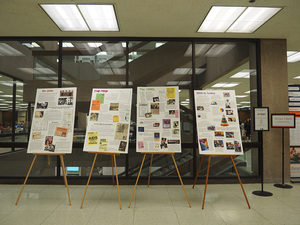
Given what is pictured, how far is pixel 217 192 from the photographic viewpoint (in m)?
4.06

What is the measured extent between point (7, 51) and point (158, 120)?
4.11 meters

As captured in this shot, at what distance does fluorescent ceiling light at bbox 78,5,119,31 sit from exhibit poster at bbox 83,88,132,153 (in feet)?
4.68

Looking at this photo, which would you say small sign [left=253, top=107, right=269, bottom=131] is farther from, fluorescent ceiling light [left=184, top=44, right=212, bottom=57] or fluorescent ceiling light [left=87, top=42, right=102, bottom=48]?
fluorescent ceiling light [left=87, top=42, right=102, bottom=48]

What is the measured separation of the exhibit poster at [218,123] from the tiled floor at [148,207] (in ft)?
3.14

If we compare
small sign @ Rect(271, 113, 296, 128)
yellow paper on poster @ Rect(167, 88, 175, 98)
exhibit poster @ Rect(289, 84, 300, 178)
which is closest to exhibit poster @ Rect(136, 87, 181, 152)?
yellow paper on poster @ Rect(167, 88, 175, 98)

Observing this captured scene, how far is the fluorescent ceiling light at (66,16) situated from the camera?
11.4 ft

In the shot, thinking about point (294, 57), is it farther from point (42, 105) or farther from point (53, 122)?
point (42, 105)

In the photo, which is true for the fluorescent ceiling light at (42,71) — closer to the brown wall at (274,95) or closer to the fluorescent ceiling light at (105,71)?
the fluorescent ceiling light at (105,71)

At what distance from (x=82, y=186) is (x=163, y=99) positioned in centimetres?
266

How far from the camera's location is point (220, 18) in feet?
12.6

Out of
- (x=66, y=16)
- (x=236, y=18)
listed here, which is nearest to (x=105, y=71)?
(x=66, y=16)

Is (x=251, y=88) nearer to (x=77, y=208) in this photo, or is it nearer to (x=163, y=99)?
(x=163, y=99)

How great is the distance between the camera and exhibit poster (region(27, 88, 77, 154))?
11.8 ft

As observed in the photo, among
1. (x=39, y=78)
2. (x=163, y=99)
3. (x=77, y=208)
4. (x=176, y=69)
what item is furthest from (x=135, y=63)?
(x=77, y=208)
